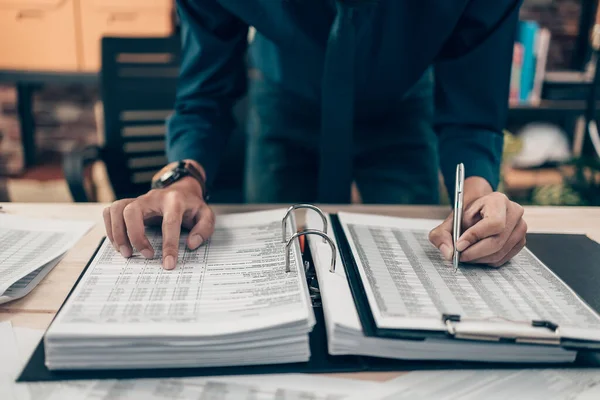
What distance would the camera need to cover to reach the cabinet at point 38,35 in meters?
1.93

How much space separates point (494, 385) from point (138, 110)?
1.34 meters

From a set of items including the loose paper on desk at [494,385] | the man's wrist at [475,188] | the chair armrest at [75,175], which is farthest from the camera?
the chair armrest at [75,175]

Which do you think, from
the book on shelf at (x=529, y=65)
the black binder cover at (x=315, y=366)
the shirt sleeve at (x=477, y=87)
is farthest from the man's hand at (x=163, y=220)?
the book on shelf at (x=529, y=65)

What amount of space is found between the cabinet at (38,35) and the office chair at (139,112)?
1.91 ft

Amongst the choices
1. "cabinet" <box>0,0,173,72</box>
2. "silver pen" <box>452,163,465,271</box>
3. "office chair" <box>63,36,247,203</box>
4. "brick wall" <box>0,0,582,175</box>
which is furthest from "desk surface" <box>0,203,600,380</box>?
"brick wall" <box>0,0,582,175</box>

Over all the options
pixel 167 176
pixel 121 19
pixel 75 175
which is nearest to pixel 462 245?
pixel 167 176

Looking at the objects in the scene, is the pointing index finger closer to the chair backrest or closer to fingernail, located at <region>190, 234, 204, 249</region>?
fingernail, located at <region>190, 234, 204, 249</region>

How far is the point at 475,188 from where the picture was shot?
746 mm

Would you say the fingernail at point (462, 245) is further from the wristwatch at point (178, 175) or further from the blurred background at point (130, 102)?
the blurred background at point (130, 102)

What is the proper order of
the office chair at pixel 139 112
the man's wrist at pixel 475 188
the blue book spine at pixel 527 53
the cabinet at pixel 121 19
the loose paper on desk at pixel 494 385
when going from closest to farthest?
the loose paper on desk at pixel 494 385 < the man's wrist at pixel 475 188 < the office chair at pixel 139 112 < the cabinet at pixel 121 19 < the blue book spine at pixel 527 53

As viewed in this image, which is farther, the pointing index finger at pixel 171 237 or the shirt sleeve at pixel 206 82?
the shirt sleeve at pixel 206 82

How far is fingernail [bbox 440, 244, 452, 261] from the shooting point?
23.7 inches

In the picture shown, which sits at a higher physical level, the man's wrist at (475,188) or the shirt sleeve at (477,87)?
the shirt sleeve at (477,87)

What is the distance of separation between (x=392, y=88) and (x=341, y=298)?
0.59 meters
